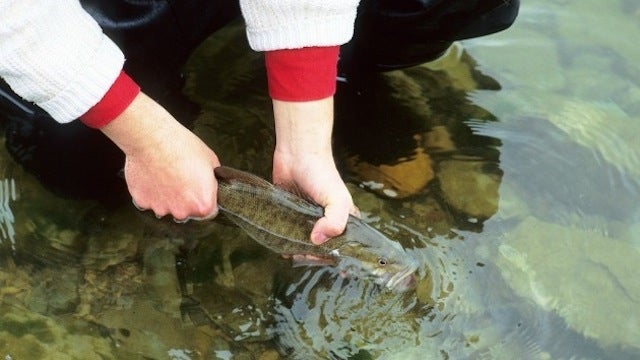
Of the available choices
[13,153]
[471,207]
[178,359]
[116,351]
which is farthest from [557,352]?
[13,153]

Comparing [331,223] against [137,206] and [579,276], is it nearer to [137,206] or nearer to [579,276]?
[137,206]

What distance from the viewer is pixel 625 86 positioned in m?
3.82

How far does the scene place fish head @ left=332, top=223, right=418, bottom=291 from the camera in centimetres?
264

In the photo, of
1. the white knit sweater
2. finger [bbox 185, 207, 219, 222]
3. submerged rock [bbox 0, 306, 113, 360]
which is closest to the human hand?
the white knit sweater

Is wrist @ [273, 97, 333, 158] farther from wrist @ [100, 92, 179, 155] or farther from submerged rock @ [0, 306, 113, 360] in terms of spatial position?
submerged rock @ [0, 306, 113, 360]

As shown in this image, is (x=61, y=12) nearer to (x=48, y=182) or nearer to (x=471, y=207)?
(x=48, y=182)

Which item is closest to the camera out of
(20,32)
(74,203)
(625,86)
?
(20,32)

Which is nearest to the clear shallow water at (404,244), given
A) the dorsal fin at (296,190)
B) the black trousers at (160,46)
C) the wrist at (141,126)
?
the black trousers at (160,46)

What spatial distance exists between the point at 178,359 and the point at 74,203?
763 millimetres

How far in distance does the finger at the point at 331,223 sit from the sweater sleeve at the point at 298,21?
1.62 ft

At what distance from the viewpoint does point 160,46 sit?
2.91 m

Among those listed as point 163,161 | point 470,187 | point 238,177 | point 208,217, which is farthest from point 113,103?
point 470,187

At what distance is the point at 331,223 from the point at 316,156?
0.23 meters

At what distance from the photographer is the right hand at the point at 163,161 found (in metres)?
2.51
